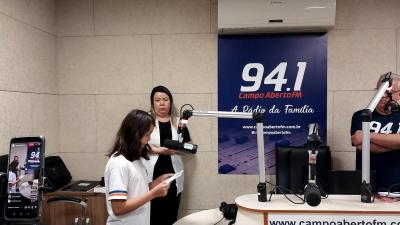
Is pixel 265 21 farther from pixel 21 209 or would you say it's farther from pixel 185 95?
pixel 21 209

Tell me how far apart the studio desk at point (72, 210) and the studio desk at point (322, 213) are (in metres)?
1.78

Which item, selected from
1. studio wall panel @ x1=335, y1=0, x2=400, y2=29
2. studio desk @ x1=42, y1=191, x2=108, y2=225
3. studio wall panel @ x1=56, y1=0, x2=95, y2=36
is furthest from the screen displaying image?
studio wall panel @ x1=335, y1=0, x2=400, y2=29

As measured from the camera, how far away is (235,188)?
351cm

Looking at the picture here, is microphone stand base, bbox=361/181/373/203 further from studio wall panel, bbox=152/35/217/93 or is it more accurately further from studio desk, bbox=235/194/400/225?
studio wall panel, bbox=152/35/217/93

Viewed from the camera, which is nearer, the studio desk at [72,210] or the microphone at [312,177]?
the microphone at [312,177]

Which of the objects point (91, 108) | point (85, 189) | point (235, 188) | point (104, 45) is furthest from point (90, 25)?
point (235, 188)

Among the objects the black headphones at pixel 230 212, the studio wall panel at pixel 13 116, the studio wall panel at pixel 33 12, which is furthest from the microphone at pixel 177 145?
the studio wall panel at pixel 33 12

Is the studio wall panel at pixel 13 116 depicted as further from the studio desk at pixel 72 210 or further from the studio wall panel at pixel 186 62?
the studio wall panel at pixel 186 62

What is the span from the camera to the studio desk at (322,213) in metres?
1.51

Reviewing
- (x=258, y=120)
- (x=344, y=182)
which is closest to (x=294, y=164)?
(x=344, y=182)

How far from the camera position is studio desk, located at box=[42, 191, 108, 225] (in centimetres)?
A: 299

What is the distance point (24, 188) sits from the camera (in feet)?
7.22

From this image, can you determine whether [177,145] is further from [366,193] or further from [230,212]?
[366,193]

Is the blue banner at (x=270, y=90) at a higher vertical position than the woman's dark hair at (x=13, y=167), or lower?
higher
